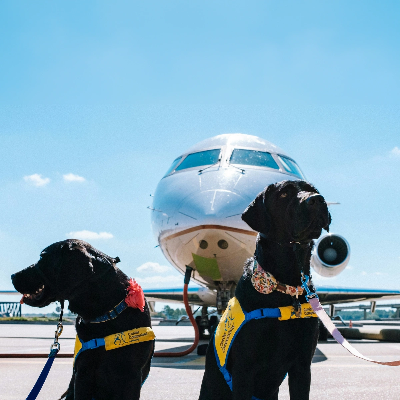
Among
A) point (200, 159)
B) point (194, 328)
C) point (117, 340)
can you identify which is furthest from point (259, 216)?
point (200, 159)

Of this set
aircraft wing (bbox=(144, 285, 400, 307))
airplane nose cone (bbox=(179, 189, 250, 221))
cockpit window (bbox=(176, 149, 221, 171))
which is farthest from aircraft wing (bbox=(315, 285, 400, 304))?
airplane nose cone (bbox=(179, 189, 250, 221))

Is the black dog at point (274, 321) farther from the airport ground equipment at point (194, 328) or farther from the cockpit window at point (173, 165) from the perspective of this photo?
the cockpit window at point (173, 165)

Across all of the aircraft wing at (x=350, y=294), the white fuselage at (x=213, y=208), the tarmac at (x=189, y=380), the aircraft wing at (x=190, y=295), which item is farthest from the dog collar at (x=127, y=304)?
the aircraft wing at (x=350, y=294)

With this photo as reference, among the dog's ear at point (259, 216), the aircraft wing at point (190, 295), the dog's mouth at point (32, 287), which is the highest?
the dog's ear at point (259, 216)

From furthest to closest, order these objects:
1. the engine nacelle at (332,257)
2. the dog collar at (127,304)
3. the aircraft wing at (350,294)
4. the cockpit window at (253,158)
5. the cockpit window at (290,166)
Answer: the aircraft wing at (350,294), the engine nacelle at (332,257), the cockpit window at (290,166), the cockpit window at (253,158), the dog collar at (127,304)

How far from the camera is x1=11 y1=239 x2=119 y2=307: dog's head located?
294 cm

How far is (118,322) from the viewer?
3.14 meters

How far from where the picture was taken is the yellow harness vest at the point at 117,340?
304 centimetres

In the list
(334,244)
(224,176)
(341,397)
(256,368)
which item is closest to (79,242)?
(256,368)

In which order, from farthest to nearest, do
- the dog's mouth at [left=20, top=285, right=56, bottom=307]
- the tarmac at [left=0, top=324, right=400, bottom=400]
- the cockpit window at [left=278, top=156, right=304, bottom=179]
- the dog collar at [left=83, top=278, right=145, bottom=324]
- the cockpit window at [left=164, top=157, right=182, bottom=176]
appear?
the cockpit window at [left=164, top=157, right=182, bottom=176]
the cockpit window at [left=278, top=156, right=304, bottom=179]
the tarmac at [left=0, top=324, right=400, bottom=400]
the dog collar at [left=83, top=278, right=145, bottom=324]
the dog's mouth at [left=20, top=285, right=56, bottom=307]

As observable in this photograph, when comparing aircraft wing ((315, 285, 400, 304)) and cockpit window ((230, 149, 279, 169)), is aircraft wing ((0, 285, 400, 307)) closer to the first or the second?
aircraft wing ((315, 285, 400, 304))

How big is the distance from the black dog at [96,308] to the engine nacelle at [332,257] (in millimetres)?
8781

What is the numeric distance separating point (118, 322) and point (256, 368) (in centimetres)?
89

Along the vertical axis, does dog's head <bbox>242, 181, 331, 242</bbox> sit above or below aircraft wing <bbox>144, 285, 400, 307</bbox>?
above
